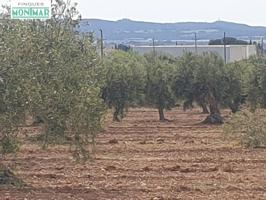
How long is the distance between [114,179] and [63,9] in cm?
399

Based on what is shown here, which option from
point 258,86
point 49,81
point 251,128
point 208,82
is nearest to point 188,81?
point 208,82

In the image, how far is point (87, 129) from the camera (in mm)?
15234

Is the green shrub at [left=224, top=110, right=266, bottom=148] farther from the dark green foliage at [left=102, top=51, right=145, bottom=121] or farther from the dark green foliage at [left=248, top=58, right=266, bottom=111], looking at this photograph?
the dark green foliage at [left=102, top=51, right=145, bottom=121]

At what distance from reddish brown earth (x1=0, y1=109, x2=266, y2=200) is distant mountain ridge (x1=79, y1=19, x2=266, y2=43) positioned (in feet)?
280

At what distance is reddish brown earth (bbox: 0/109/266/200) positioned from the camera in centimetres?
1530

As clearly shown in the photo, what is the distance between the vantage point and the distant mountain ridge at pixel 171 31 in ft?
393

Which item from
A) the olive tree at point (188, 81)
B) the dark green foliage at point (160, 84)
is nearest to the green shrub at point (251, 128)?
the olive tree at point (188, 81)

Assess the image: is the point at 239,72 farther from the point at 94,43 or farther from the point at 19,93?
the point at 19,93

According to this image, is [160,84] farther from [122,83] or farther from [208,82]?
[122,83]

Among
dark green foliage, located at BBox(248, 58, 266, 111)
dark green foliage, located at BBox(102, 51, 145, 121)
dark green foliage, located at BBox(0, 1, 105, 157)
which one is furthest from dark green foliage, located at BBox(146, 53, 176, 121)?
dark green foliage, located at BBox(0, 1, 105, 157)

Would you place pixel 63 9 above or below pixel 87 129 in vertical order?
above

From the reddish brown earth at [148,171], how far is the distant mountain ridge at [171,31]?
8535cm

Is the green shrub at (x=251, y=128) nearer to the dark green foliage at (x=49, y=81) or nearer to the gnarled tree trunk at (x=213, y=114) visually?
the dark green foliage at (x=49, y=81)

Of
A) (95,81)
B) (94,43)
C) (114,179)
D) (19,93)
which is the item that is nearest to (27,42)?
(19,93)
